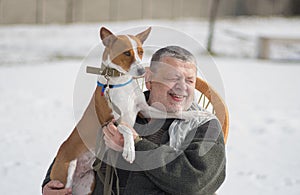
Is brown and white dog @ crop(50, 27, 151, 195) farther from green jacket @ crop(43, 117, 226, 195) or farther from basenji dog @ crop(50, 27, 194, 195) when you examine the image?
green jacket @ crop(43, 117, 226, 195)

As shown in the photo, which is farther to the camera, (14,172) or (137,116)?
(14,172)

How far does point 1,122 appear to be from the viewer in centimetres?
602

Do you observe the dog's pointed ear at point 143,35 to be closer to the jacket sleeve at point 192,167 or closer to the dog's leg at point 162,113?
the dog's leg at point 162,113

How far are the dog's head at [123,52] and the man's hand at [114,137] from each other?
0.23m

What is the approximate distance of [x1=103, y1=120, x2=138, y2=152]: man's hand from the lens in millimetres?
2012

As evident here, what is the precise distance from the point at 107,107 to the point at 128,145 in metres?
0.24

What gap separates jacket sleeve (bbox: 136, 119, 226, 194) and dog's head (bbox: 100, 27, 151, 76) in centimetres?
30

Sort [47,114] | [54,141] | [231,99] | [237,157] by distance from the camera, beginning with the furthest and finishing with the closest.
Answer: [231,99]
[47,114]
[54,141]
[237,157]

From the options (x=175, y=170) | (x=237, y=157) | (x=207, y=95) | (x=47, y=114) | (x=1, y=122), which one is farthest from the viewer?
(x=47, y=114)

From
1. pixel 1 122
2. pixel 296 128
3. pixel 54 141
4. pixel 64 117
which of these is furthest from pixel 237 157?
pixel 1 122

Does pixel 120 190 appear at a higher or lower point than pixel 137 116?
lower

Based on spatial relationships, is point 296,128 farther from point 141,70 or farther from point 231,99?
point 141,70

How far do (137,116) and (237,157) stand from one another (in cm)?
294

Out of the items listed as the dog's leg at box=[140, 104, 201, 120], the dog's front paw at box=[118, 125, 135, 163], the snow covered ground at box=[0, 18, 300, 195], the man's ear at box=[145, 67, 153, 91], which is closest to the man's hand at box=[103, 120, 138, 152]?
the dog's front paw at box=[118, 125, 135, 163]
